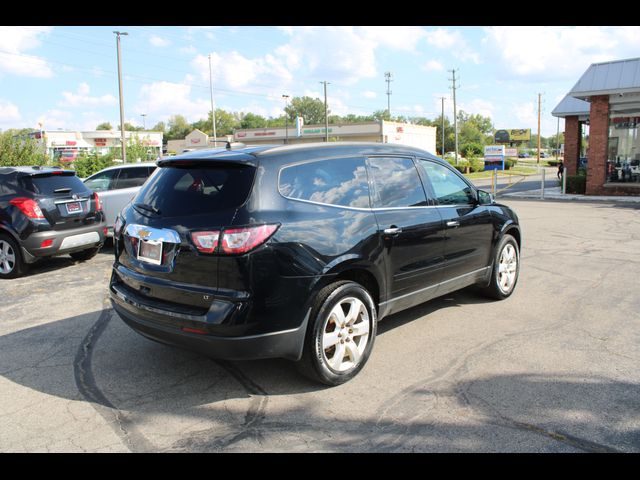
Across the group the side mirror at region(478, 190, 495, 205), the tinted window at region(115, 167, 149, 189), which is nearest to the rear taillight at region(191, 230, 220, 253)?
the side mirror at region(478, 190, 495, 205)

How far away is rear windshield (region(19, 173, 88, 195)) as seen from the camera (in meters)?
8.09

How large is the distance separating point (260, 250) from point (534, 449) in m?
2.09

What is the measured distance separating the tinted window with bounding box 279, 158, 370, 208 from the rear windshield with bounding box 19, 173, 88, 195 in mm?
5903

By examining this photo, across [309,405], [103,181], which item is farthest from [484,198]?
[103,181]

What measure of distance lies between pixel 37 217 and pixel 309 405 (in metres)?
6.19

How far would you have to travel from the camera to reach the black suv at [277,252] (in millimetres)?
3543

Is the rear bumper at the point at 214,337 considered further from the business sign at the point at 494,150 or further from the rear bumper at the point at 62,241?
the business sign at the point at 494,150

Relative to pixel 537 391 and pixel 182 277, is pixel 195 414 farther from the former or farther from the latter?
pixel 537 391

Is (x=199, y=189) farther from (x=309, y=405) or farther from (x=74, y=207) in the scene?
(x=74, y=207)

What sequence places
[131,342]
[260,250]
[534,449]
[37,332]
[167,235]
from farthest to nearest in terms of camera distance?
[37,332]
[131,342]
[167,235]
[260,250]
[534,449]

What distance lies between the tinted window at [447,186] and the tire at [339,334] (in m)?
1.62
